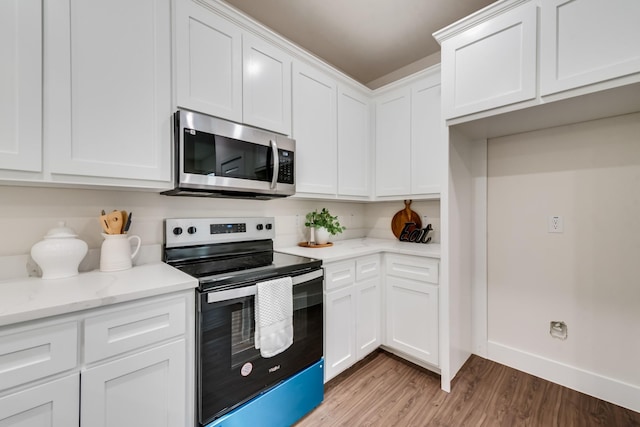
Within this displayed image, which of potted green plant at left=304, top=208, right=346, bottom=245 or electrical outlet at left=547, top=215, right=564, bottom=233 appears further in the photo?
potted green plant at left=304, top=208, right=346, bottom=245

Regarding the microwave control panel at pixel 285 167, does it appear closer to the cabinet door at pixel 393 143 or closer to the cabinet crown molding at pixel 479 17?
the cabinet door at pixel 393 143

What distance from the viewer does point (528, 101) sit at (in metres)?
1.49

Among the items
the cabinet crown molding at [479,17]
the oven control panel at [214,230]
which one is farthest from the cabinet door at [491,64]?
the oven control panel at [214,230]

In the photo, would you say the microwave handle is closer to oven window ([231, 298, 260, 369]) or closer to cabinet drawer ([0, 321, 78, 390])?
oven window ([231, 298, 260, 369])

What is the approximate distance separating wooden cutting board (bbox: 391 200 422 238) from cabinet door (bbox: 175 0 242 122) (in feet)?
5.88

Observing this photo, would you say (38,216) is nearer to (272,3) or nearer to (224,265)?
(224,265)

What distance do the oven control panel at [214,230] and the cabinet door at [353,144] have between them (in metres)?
0.75

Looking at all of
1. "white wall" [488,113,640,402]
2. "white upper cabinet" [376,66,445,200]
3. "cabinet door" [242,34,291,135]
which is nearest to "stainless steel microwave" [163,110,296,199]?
"cabinet door" [242,34,291,135]

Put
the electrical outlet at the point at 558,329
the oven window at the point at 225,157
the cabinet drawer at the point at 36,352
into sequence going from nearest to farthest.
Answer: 1. the cabinet drawer at the point at 36,352
2. the oven window at the point at 225,157
3. the electrical outlet at the point at 558,329

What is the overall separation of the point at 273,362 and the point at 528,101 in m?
2.04

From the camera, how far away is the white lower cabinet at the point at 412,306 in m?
1.94

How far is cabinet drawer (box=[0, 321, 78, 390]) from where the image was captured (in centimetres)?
79

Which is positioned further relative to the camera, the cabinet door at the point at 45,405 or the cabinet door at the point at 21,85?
the cabinet door at the point at 21,85

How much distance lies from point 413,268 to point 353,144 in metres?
1.22
